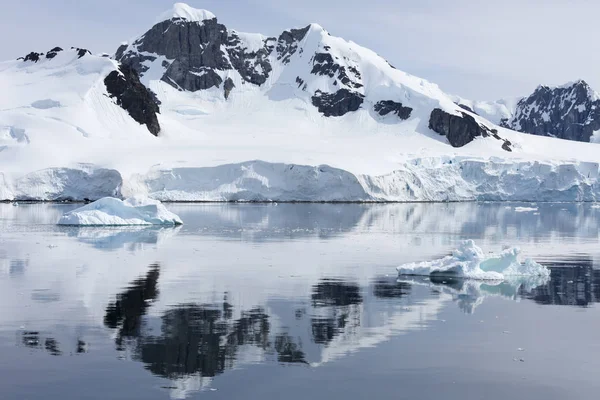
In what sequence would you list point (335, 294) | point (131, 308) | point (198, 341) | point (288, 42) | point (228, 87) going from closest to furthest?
point (198, 341) → point (131, 308) → point (335, 294) → point (228, 87) → point (288, 42)

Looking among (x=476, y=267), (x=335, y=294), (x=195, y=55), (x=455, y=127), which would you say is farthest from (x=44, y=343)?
(x=195, y=55)

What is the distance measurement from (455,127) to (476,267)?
9401 cm

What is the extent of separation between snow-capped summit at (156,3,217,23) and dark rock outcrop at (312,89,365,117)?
1004 inches

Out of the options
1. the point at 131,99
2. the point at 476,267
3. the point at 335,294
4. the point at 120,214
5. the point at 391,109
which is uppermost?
the point at 391,109

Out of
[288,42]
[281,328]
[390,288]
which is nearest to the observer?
[281,328]

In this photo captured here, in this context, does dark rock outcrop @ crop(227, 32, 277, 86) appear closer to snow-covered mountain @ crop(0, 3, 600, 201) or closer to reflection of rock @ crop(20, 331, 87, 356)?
snow-covered mountain @ crop(0, 3, 600, 201)

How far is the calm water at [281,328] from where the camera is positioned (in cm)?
1121

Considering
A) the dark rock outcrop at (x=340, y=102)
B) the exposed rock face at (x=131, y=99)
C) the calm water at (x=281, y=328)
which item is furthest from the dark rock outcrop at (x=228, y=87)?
the calm water at (x=281, y=328)

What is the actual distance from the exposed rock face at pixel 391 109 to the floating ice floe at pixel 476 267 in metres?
95.6

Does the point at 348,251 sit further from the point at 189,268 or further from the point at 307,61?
the point at 307,61

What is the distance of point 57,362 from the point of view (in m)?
12.1

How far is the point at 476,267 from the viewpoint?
22.4m

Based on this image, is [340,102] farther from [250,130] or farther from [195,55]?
[195,55]

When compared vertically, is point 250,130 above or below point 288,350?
above
